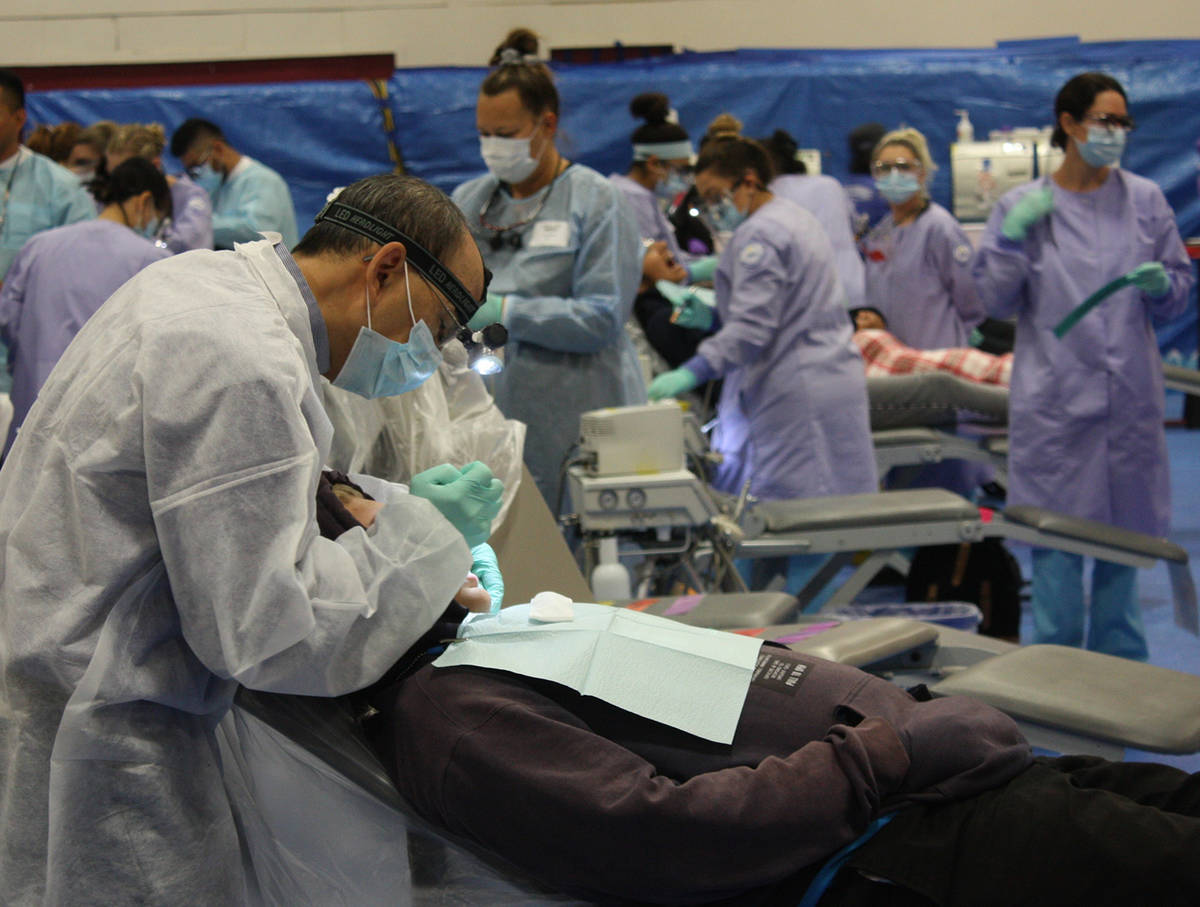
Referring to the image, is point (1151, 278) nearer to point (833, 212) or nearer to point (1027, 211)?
point (1027, 211)

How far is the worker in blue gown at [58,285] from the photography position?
3197 mm

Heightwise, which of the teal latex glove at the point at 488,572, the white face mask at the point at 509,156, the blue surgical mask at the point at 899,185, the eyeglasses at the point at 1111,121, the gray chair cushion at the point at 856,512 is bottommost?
the gray chair cushion at the point at 856,512

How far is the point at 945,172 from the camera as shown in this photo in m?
7.09

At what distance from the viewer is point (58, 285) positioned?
10.5 ft

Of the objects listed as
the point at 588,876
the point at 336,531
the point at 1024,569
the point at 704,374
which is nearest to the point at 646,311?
the point at 704,374

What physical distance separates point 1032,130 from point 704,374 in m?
4.33

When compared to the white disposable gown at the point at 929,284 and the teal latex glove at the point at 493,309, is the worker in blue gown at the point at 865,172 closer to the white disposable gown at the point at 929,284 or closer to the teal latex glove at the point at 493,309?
the white disposable gown at the point at 929,284

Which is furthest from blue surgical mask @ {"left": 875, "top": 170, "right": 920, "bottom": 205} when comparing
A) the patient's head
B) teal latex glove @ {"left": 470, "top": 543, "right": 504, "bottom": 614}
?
teal latex glove @ {"left": 470, "top": 543, "right": 504, "bottom": 614}

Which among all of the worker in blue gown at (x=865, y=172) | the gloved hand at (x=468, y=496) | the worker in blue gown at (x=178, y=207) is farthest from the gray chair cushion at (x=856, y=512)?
the worker in blue gown at (x=865, y=172)

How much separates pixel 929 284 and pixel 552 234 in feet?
8.08

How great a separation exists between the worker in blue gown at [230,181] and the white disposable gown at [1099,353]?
3246mm

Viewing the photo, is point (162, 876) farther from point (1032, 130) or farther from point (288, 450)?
point (1032, 130)

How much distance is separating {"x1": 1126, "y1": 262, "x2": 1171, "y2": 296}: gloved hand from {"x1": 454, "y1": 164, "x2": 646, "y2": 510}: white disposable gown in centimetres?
142

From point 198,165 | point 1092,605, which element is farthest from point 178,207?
point 1092,605
